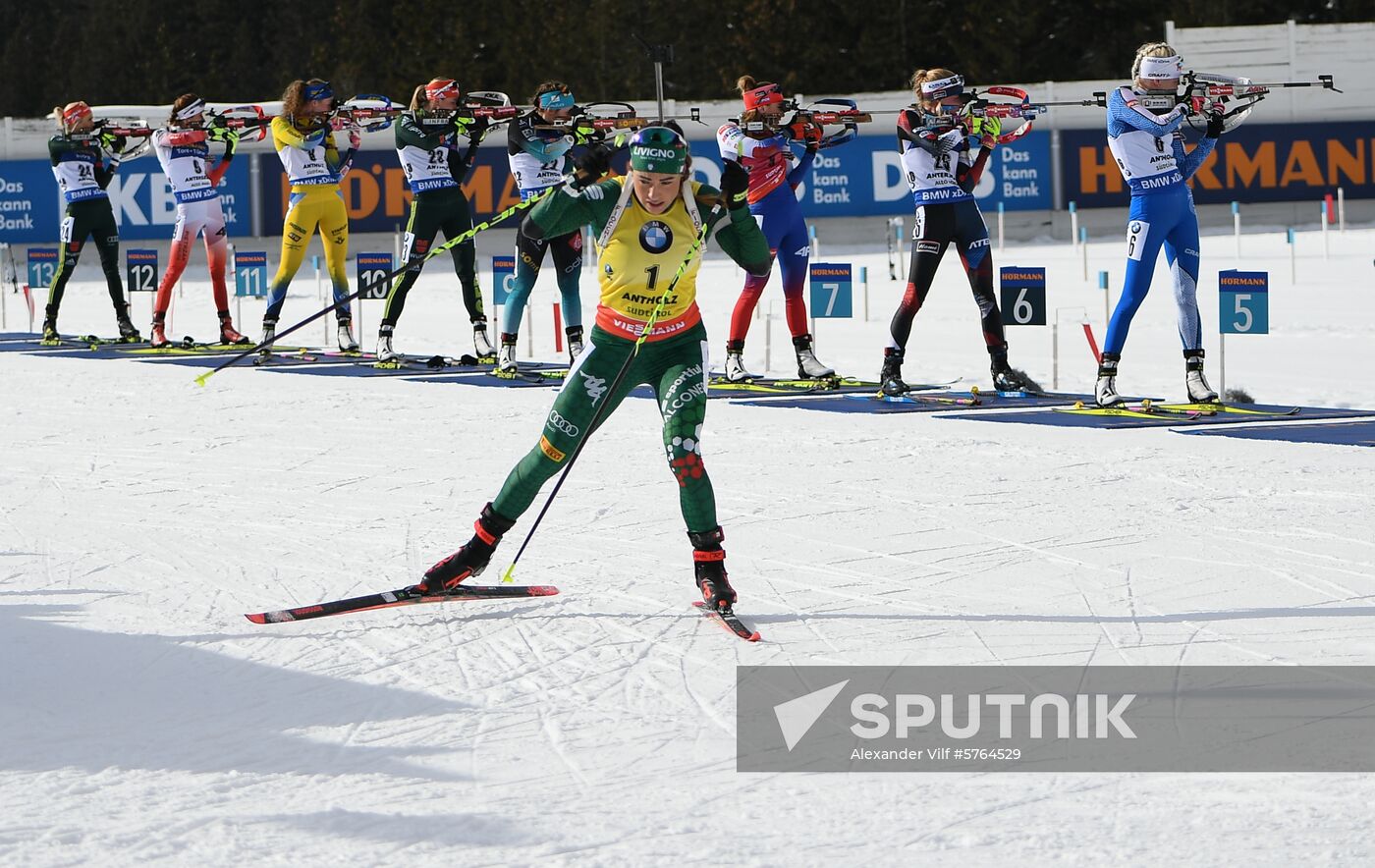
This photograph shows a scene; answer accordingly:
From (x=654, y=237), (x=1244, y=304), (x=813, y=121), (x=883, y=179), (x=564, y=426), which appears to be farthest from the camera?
(x=883, y=179)

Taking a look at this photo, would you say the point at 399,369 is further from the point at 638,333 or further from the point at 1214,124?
the point at 638,333

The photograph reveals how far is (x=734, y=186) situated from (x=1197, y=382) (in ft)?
18.1

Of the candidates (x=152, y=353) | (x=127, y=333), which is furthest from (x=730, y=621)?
(x=127, y=333)

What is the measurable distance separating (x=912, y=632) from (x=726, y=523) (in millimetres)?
2169

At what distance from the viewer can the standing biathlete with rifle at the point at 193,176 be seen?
1516cm

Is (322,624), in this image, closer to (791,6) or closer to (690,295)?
(690,295)

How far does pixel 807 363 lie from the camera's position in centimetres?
1313

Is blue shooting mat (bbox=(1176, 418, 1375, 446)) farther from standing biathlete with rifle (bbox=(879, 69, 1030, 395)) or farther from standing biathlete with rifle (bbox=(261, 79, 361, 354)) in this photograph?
standing biathlete with rifle (bbox=(261, 79, 361, 354))

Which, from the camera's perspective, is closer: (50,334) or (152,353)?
(152,353)

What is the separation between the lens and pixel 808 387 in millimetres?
12984

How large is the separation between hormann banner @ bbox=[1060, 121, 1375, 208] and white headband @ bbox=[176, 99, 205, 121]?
50.9ft

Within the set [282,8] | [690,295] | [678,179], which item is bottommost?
[690,295]

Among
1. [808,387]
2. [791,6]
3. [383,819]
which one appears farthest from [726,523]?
[791,6]

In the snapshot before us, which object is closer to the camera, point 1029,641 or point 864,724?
point 864,724
